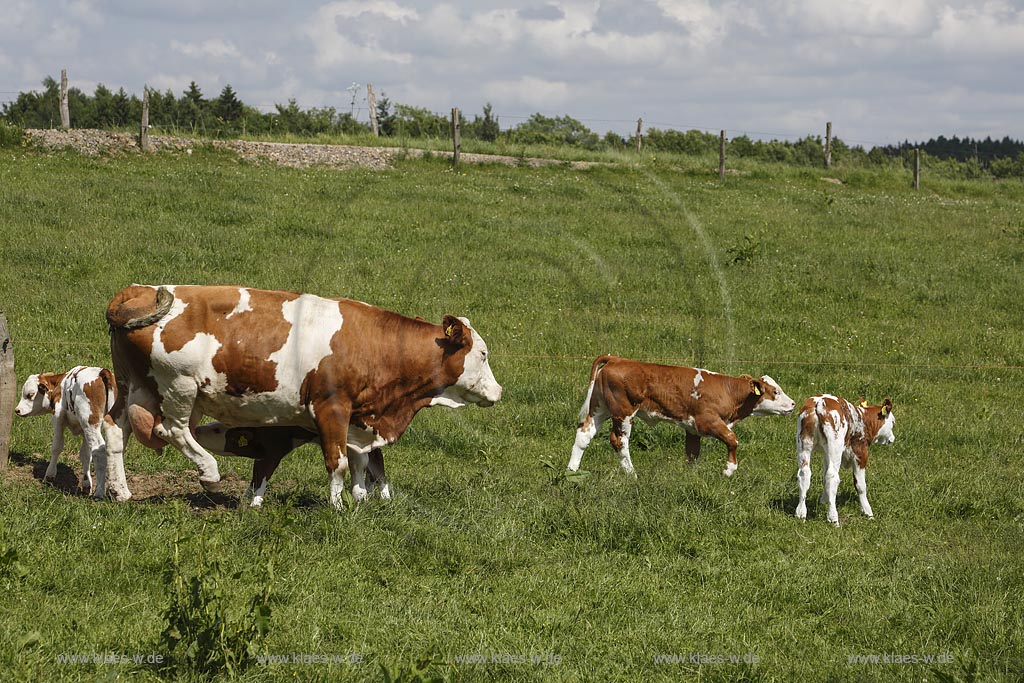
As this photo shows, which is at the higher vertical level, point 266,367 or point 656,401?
point 266,367

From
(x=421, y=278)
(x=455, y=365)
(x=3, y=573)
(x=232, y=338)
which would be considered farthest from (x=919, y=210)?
(x=3, y=573)

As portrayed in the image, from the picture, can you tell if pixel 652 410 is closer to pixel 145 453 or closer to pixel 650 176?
pixel 145 453

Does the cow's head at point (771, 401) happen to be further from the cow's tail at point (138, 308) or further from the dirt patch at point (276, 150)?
the dirt patch at point (276, 150)

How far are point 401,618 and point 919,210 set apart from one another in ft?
88.1

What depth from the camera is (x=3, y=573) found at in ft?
21.4

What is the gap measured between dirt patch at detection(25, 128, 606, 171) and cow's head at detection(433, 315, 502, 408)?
22.4 m

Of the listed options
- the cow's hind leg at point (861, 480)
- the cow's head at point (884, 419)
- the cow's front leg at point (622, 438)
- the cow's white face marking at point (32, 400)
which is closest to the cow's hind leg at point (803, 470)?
the cow's hind leg at point (861, 480)

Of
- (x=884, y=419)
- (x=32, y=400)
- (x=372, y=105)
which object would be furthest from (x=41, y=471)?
(x=372, y=105)

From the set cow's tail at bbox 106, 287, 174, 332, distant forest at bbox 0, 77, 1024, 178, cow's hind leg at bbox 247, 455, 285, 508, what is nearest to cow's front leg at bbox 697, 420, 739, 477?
cow's hind leg at bbox 247, 455, 285, 508

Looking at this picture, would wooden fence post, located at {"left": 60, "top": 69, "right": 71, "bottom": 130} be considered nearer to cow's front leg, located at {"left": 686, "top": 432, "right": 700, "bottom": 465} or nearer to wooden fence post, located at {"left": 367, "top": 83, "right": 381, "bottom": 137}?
wooden fence post, located at {"left": 367, "top": 83, "right": 381, "bottom": 137}

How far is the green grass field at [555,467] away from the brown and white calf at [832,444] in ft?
0.88

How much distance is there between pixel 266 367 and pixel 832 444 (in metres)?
5.36

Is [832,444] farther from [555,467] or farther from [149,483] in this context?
[149,483]

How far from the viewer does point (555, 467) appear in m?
9.81
